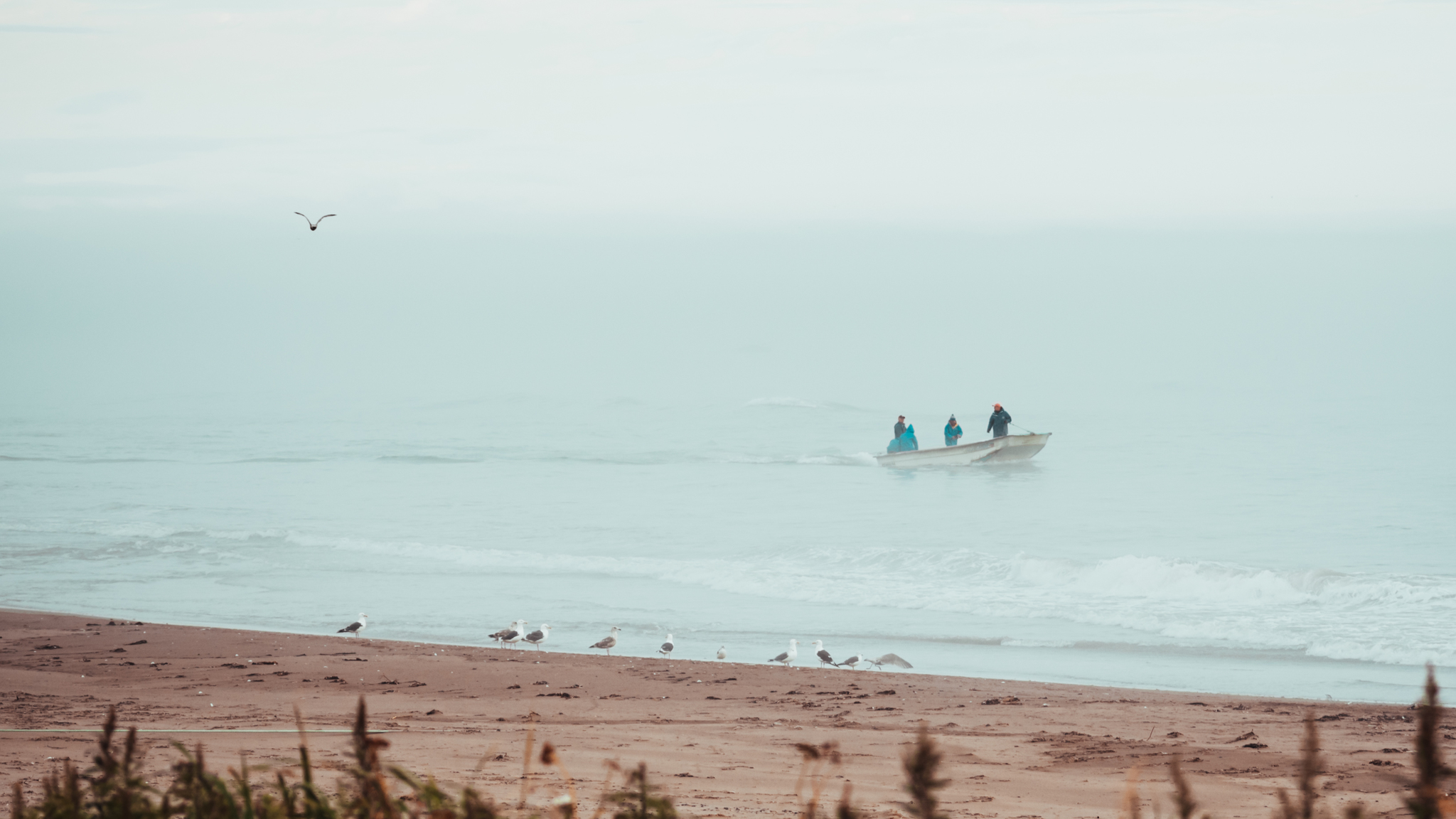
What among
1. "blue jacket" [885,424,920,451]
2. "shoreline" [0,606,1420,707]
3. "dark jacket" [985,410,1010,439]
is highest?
"dark jacket" [985,410,1010,439]

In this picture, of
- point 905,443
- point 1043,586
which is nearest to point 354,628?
point 1043,586

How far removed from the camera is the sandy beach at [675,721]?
625 centimetres

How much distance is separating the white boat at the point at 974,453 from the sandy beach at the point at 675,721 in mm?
22152

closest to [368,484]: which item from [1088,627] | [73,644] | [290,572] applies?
[290,572]

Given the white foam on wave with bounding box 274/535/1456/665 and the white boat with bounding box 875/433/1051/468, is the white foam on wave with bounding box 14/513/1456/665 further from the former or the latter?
the white boat with bounding box 875/433/1051/468

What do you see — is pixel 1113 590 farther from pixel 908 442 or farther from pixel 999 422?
pixel 908 442

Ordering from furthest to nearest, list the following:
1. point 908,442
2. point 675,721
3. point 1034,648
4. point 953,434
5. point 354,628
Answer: point 908,442 < point 953,434 < point 354,628 < point 1034,648 < point 675,721

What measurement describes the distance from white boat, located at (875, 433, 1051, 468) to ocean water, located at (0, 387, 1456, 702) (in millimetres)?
473

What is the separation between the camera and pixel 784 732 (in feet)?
26.2

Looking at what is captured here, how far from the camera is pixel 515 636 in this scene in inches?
481

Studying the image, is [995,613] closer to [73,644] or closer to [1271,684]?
[1271,684]

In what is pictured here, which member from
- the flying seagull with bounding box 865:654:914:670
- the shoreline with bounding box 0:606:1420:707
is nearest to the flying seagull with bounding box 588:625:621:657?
the shoreline with bounding box 0:606:1420:707

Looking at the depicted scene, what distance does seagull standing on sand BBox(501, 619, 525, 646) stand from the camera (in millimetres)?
12172

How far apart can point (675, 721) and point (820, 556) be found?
1147 cm
